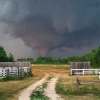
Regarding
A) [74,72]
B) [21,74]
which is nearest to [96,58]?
[74,72]

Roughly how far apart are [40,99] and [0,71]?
29.1 m

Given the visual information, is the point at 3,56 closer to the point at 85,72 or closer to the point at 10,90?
→ the point at 85,72

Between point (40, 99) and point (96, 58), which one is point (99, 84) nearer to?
point (40, 99)

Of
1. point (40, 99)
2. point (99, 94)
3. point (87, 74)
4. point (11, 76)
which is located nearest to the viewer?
point (40, 99)

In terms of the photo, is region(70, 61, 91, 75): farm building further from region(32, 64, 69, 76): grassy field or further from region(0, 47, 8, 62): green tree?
region(0, 47, 8, 62): green tree

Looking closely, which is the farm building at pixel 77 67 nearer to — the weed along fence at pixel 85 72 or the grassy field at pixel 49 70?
the weed along fence at pixel 85 72

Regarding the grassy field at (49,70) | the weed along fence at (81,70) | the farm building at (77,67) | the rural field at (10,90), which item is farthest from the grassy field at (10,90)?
the grassy field at (49,70)

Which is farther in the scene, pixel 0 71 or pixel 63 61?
pixel 63 61

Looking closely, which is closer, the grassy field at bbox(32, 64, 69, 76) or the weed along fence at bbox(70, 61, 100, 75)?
the weed along fence at bbox(70, 61, 100, 75)

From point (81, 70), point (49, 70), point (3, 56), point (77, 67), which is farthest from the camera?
point (3, 56)

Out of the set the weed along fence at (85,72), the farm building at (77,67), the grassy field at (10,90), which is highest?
the farm building at (77,67)

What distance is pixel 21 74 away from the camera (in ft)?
184

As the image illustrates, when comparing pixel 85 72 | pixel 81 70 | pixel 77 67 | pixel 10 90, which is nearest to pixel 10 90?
pixel 10 90

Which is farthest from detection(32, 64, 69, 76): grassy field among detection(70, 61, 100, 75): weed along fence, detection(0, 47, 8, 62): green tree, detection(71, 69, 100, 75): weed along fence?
detection(0, 47, 8, 62): green tree
